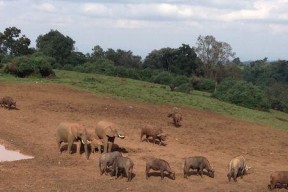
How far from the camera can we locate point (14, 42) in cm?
5572

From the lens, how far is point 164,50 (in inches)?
2557

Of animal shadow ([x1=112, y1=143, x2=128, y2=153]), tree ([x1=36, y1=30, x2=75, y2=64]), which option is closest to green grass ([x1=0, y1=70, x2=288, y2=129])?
animal shadow ([x1=112, y1=143, x2=128, y2=153])

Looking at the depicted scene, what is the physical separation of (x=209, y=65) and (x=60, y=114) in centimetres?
3822

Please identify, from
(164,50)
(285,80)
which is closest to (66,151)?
(164,50)

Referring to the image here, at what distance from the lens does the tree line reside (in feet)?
123

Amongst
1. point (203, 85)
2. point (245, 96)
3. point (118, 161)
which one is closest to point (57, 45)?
point (203, 85)

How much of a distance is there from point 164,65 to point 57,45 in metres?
15.2

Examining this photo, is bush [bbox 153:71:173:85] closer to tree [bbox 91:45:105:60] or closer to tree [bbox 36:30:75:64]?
tree [bbox 36:30:75:64]

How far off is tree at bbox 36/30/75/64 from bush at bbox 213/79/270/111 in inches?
1034

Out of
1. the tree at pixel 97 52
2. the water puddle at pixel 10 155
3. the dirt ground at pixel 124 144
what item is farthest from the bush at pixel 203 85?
the water puddle at pixel 10 155

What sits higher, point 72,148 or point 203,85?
point 203,85

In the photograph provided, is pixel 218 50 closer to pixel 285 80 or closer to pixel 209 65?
pixel 209 65

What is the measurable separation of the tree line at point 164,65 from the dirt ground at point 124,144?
978 centimetres

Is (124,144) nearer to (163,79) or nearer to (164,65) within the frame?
(163,79)
